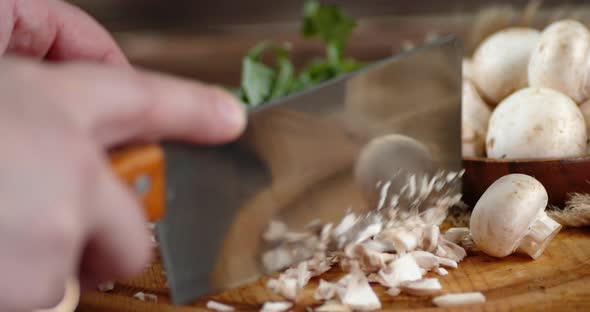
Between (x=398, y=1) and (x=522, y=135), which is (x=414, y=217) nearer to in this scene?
(x=522, y=135)

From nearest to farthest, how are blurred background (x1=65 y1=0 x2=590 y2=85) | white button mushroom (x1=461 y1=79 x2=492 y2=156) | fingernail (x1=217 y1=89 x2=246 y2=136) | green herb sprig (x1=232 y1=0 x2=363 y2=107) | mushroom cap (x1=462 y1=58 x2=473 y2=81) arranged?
fingernail (x1=217 y1=89 x2=246 y2=136) → white button mushroom (x1=461 y1=79 x2=492 y2=156) → mushroom cap (x1=462 y1=58 x2=473 y2=81) → green herb sprig (x1=232 y1=0 x2=363 y2=107) → blurred background (x1=65 y1=0 x2=590 y2=85)

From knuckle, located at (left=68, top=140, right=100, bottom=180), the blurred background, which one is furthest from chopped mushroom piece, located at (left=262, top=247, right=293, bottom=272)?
the blurred background

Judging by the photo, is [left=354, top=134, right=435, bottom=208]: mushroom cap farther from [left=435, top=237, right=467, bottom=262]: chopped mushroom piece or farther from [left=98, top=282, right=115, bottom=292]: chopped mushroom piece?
[left=98, top=282, right=115, bottom=292]: chopped mushroom piece

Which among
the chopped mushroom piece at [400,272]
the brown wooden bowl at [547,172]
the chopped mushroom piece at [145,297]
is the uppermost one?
the brown wooden bowl at [547,172]

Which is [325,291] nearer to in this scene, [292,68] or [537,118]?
[537,118]

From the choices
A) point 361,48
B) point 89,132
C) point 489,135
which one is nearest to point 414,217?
point 489,135

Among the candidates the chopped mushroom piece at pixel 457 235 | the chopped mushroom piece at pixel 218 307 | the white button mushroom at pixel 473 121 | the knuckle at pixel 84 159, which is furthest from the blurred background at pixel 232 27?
the knuckle at pixel 84 159

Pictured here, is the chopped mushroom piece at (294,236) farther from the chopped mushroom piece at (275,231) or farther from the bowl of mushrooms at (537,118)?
the bowl of mushrooms at (537,118)
